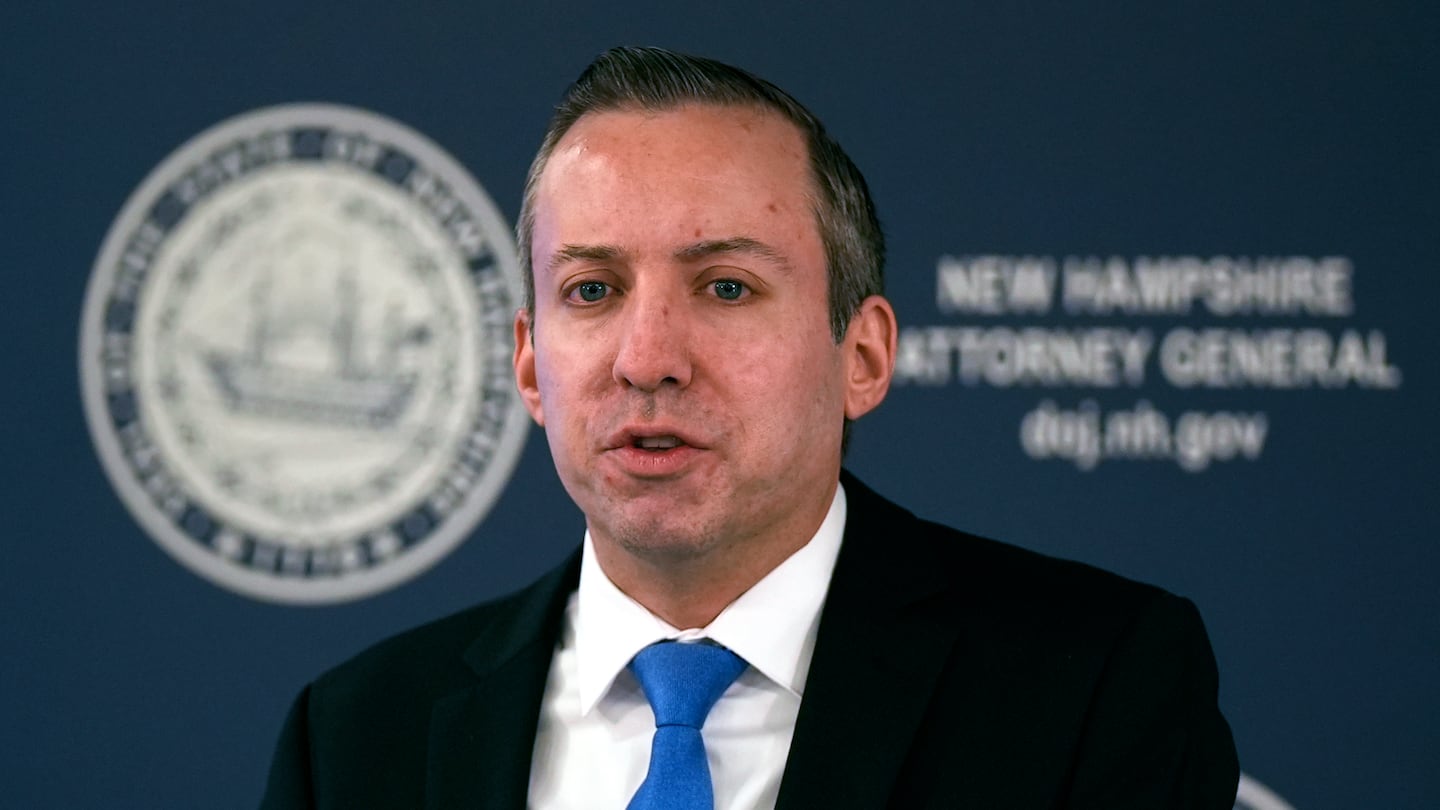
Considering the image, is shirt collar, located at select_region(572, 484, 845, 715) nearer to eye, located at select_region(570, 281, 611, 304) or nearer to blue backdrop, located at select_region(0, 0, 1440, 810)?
eye, located at select_region(570, 281, 611, 304)

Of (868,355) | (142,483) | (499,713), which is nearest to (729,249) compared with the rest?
(868,355)

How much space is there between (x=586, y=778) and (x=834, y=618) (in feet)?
0.88

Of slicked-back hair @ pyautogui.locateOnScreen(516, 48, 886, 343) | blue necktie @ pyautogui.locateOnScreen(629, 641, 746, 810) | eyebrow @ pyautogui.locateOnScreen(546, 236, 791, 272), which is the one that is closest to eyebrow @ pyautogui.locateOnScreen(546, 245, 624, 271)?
eyebrow @ pyautogui.locateOnScreen(546, 236, 791, 272)

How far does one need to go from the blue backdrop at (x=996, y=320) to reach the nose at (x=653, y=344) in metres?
0.93

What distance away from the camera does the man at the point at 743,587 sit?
4.73 feet

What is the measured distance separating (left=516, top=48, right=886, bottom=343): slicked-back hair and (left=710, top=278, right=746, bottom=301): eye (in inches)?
4.6

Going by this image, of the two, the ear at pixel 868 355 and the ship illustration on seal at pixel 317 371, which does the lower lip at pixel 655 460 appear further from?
the ship illustration on seal at pixel 317 371

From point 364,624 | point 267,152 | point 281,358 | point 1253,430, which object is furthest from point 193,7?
point 1253,430

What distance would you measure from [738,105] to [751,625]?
0.47 metres

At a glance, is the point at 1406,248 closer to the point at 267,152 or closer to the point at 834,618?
the point at 834,618

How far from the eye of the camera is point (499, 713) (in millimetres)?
1592

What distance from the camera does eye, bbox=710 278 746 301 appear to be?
147cm

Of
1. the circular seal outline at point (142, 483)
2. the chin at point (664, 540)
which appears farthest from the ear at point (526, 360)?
the circular seal outline at point (142, 483)

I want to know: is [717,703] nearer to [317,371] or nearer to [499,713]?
[499,713]
